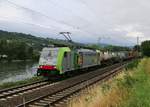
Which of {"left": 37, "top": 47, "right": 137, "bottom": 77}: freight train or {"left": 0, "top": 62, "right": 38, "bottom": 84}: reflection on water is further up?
{"left": 37, "top": 47, "right": 137, "bottom": 77}: freight train

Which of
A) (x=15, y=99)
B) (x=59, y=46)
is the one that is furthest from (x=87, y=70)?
(x=15, y=99)

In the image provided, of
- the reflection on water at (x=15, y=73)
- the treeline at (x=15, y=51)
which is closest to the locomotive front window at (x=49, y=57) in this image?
the reflection on water at (x=15, y=73)

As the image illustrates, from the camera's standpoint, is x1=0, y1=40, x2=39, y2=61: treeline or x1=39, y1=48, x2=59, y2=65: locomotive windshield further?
x1=0, y1=40, x2=39, y2=61: treeline

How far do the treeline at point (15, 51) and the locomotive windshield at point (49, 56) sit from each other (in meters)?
80.0

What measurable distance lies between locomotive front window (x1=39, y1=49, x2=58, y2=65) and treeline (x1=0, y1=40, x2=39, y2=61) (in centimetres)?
8008

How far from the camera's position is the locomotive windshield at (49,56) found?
27953mm

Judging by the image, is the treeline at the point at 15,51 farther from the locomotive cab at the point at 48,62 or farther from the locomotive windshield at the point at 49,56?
the locomotive cab at the point at 48,62

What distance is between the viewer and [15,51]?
109688 millimetres

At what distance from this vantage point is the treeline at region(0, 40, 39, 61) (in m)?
108

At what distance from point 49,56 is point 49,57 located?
109mm

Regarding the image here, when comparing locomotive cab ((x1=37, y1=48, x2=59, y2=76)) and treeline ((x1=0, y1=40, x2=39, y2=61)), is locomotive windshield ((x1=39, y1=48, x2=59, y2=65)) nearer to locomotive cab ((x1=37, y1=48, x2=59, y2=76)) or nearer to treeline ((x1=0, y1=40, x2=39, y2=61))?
locomotive cab ((x1=37, y1=48, x2=59, y2=76))

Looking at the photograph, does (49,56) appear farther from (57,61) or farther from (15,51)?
(15,51)

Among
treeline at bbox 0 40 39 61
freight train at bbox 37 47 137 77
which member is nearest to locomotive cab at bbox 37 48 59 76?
freight train at bbox 37 47 137 77

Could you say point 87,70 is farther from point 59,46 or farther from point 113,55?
point 113,55
